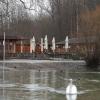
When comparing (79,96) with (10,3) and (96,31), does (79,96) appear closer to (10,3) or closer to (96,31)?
(10,3)

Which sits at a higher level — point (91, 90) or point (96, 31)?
point (96, 31)

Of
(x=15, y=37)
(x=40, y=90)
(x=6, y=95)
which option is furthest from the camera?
(x=15, y=37)

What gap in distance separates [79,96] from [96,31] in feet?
111

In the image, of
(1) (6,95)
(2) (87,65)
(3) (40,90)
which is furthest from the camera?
(2) (87,65)

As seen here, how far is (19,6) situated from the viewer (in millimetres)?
48375

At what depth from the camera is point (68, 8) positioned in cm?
9762

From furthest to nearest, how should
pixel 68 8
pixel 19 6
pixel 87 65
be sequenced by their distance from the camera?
1. pixel 68 8
2. pixel 87 65
3. pixel 19 6

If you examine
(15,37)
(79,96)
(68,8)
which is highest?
(68,8)

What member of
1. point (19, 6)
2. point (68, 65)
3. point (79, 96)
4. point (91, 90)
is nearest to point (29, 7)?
point (19, 6)

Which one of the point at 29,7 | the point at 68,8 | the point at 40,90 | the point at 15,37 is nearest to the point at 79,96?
the point at 40,90

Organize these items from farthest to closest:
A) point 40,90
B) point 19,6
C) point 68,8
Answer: point 68,8, point 19,6, point 40,90

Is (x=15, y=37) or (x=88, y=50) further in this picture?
(x=15, y=37)

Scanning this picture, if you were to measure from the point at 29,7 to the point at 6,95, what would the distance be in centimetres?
2799

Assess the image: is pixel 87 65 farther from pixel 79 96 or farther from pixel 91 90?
pixel 79 96
